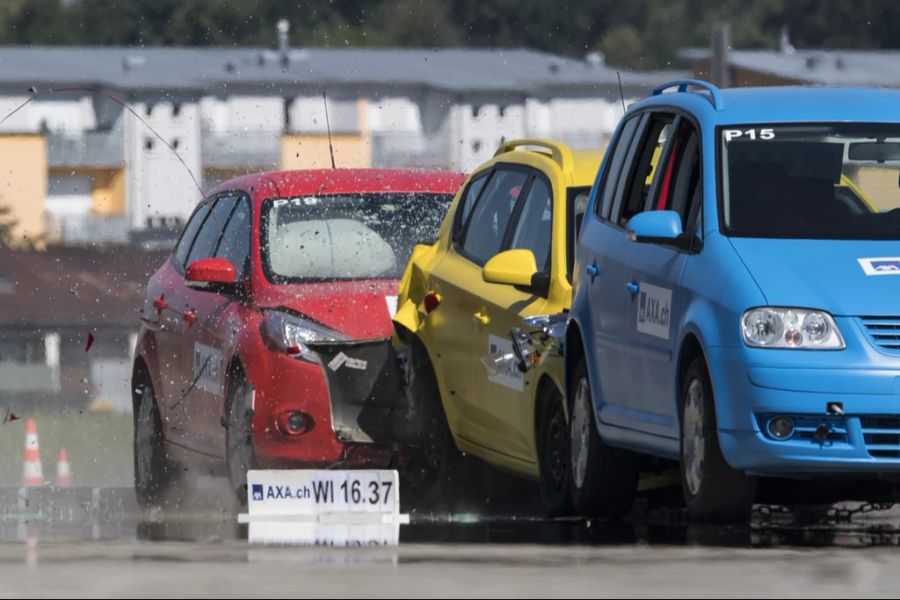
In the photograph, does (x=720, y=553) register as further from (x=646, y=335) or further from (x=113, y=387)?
(x=113, y=387)

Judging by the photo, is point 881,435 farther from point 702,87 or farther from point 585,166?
point 585,166

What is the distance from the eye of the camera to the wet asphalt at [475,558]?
27.7ft

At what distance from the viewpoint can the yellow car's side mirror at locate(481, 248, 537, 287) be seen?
37.8 feet

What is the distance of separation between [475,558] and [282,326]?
3844mm

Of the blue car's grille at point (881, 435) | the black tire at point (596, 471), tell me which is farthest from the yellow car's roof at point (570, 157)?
the blue car's grille at point (881, 435)

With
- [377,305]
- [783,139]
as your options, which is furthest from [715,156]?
[377,305]

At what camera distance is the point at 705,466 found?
9992mm

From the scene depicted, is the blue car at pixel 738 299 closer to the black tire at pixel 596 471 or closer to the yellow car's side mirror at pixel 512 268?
the black tire at pixel 596 471

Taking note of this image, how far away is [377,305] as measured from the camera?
13438mm

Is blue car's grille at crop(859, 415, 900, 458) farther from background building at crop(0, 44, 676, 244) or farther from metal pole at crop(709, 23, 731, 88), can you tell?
background building at crop(0, 44, 676, 244)

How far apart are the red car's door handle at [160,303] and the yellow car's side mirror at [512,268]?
3647 mm

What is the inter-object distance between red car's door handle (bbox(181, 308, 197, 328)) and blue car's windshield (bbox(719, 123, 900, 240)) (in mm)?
4315

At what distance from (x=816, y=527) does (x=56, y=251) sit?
38292 millimetres

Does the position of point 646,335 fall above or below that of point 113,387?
below
